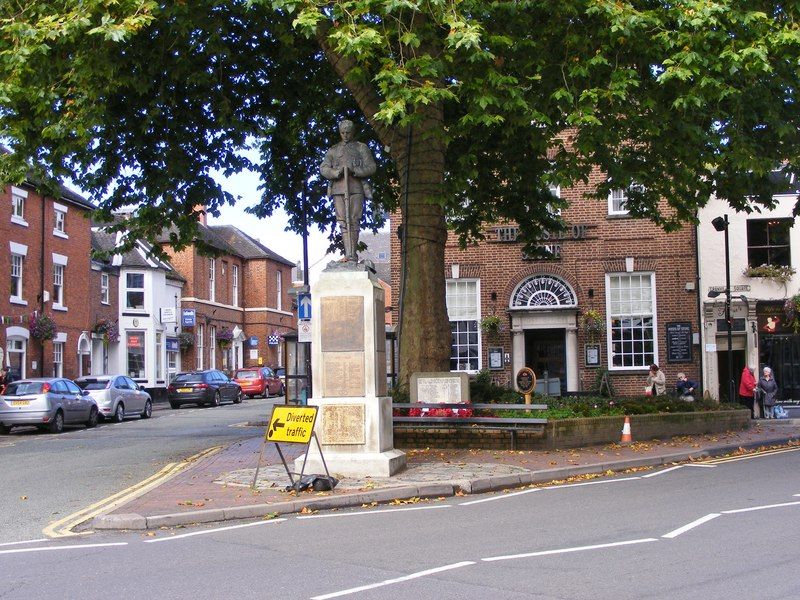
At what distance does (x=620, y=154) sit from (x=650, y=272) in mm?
12058

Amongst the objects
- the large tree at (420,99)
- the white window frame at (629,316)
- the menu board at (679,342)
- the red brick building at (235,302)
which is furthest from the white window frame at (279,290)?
the large tree at (420,99)

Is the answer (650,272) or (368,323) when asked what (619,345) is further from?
(368,323)

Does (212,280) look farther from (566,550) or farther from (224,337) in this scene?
(566,550)

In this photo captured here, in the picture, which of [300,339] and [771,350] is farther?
[771,350]

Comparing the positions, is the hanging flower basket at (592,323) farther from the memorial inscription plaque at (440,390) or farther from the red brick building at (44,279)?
the red brick building at (44,279)

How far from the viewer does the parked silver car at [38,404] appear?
25156mm

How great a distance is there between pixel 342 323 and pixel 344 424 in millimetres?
1398

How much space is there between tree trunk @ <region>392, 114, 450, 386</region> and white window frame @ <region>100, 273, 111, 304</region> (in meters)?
29.5

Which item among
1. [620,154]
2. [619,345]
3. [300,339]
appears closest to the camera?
[620,154]

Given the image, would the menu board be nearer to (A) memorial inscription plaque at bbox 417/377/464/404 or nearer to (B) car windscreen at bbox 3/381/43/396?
(A) memorial inscription plaque at bbox 417/377/464/404

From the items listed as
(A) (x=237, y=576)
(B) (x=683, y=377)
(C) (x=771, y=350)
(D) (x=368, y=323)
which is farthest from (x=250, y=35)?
(C) (x=771, y=350)

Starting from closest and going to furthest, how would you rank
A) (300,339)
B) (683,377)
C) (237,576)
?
(237,576)
(300,339)
(683,377)

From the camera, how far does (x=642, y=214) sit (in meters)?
20.9

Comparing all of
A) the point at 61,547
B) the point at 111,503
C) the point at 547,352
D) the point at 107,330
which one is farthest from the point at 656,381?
the point at 107,330
